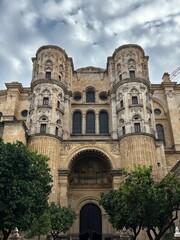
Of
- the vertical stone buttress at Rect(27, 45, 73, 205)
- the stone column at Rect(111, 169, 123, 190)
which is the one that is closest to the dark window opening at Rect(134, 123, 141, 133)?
the stone column at Rect(111, 169, 123, 190)

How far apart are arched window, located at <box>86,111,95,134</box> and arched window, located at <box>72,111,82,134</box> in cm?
85

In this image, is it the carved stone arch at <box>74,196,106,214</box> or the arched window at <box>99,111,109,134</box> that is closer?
the carved stone arch at <box>74,196,106,214</box>

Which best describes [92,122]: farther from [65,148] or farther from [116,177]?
[116,177]

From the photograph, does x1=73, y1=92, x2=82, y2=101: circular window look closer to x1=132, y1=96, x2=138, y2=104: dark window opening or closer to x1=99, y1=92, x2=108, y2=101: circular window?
x1=99, y1=92, x2=108, y2=101: circular window

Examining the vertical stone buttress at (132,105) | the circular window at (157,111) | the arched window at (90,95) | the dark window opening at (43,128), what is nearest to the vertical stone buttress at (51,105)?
the dark window opening at (43,128)

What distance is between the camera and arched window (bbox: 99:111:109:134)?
31.7 metres

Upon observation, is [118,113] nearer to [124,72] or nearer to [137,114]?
[137,114]

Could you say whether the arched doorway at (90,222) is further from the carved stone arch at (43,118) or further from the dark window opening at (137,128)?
the carved stone arch at (43,118)

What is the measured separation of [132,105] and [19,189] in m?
17.9

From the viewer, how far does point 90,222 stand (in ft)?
90.9

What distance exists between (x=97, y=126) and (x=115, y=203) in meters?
13.5

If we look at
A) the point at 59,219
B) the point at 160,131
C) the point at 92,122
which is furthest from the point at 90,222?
the point at 160,131

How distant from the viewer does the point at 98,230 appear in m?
27.2

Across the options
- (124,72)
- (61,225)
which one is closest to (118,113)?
(124,72)
